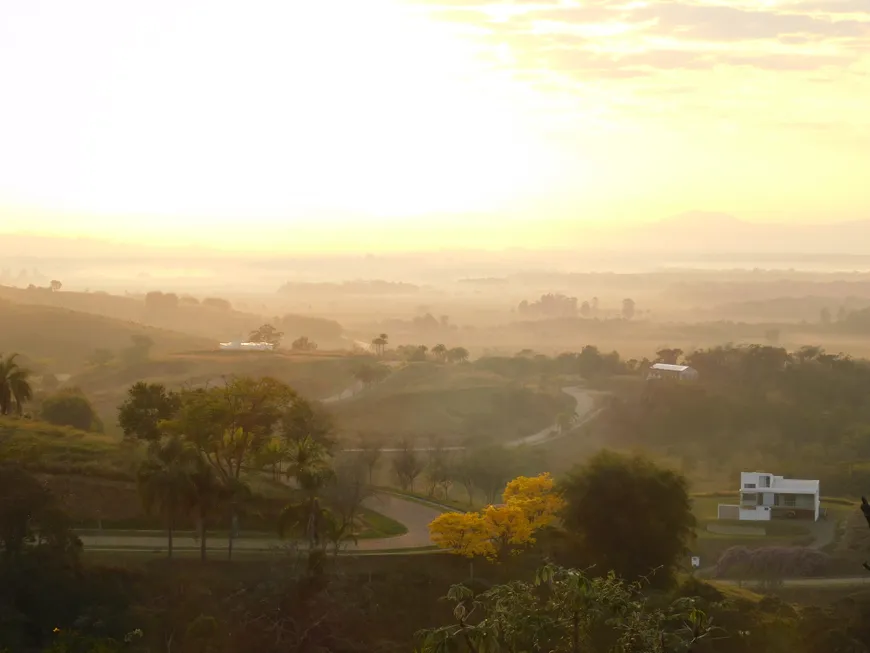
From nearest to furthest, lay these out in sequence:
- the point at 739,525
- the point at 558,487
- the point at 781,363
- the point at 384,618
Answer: the point at 384,618
the point at 558,487
the point at 739,525
the point at 781,363

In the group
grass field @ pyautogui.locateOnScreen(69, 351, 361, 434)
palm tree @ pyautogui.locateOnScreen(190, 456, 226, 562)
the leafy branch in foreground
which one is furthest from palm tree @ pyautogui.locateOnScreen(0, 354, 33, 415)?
grass field @ pyautogui.locateOnScreen(69, 351, 361, 434)

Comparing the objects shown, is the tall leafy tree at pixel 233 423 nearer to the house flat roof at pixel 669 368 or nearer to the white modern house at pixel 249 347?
the white modern house at pixel 249 347

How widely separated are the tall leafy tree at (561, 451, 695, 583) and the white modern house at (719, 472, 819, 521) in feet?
64.1

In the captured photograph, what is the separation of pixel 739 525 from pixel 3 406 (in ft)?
121

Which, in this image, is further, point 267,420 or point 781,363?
point 781,363

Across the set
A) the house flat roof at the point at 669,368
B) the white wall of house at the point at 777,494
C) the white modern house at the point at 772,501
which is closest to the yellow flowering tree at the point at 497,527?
the white modern house at the point at 772,501

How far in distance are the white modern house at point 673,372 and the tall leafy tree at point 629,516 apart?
246 feet

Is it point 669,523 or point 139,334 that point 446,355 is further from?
point 669,523

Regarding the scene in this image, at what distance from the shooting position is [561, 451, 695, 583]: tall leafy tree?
1393 inches

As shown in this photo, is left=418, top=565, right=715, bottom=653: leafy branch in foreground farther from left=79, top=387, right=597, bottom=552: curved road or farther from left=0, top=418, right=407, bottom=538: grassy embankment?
left=0, top=418, right=407, bottom=538: grassy embankment

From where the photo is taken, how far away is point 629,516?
117 ft

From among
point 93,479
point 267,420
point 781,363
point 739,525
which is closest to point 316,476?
point 267,420

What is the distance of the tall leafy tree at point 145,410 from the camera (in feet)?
135

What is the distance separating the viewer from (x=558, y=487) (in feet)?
124
